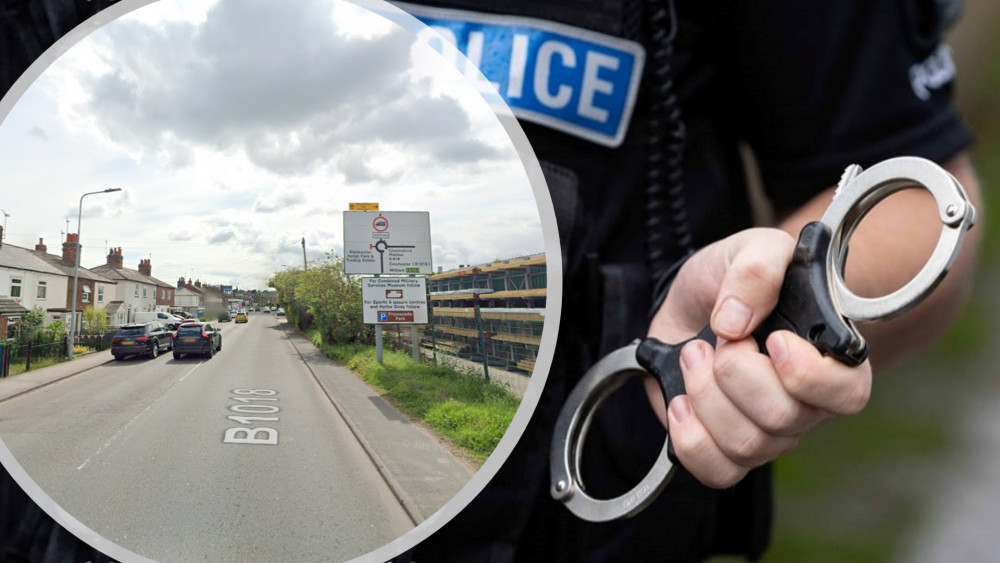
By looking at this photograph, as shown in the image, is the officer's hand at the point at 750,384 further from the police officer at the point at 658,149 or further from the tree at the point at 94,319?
the tree at the point at 94,319

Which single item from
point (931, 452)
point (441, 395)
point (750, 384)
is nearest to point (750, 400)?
point (750, 384)

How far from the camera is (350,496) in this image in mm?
345

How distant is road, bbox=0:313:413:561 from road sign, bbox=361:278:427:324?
0.06 metres

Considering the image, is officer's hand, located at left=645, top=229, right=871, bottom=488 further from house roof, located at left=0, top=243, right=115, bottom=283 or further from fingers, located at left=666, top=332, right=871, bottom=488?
house roof, located at left=0, top=243, right=115, bottom=283

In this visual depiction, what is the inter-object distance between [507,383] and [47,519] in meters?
0.34

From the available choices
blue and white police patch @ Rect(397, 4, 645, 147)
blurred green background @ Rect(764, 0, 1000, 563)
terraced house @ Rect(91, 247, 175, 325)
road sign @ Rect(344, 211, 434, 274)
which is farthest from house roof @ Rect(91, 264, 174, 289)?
blurred green background @ Rect(764, 0, 1000, 563)

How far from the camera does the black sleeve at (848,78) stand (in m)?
0.42

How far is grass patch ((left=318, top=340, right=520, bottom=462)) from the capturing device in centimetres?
37

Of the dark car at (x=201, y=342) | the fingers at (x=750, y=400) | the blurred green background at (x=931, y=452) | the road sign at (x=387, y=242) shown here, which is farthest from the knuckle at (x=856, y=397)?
the blurred green background at (x=931, y=452)

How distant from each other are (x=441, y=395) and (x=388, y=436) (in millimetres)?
45

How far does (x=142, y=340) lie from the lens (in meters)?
0.36

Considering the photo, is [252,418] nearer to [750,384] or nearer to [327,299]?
[327,299]

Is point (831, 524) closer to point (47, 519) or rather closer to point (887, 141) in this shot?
point (887, 141)

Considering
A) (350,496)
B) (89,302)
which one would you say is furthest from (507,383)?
(89,302)
